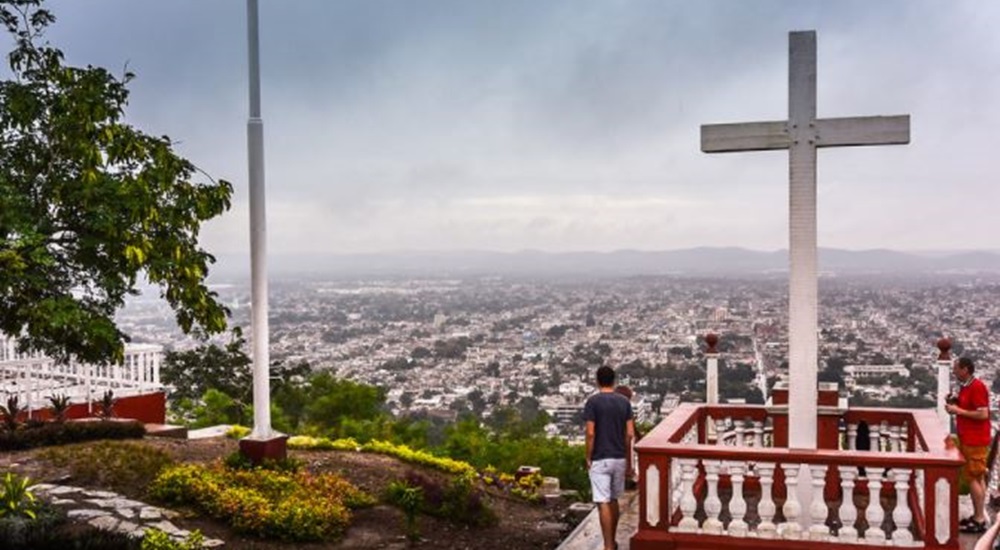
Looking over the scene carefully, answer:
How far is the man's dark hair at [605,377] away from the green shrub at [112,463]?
5885mm

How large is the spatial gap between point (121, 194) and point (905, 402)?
1211 cm

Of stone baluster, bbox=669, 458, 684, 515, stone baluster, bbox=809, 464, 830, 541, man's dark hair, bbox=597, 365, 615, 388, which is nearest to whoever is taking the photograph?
stone baluster, bbox=809, 464, 830, 541

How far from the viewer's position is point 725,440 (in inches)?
447

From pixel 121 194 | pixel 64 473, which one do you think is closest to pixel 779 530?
pixel 121 194

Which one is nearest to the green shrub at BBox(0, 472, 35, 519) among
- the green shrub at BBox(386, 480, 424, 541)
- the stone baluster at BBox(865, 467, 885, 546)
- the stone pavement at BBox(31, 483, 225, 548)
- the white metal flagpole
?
the stone pavement at BBox(31, 483, 225, 548)

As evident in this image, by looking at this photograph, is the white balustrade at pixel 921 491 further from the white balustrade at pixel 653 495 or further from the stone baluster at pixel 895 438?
the stone baluster at pixel 895 438

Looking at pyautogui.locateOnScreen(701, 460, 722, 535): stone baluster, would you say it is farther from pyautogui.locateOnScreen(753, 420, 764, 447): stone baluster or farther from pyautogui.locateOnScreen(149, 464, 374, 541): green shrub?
pyautogui.locateOnScreen(149, 464, 374, 541): green shrub

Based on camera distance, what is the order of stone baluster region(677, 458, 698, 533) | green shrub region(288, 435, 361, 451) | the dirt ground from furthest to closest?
1. green shrub region(288, 435, 361, 451)
2. the dirt ground
3. stone baluster region(677, 458, 698, 533)

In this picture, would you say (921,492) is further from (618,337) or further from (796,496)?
(618,337)

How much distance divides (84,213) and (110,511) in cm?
320

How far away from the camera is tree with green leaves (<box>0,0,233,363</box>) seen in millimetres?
8664

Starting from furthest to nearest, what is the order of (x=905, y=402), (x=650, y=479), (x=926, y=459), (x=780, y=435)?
(x=905, y=402), (x=780, y=435), (x=650, y=479), (x=926, y=459)

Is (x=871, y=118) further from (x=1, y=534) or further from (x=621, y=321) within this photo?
(x=621, y=321)

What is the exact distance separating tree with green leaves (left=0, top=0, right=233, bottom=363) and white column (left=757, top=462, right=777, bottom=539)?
220 inches
